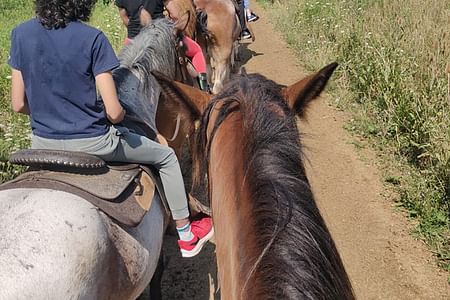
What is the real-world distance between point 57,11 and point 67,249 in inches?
47.2

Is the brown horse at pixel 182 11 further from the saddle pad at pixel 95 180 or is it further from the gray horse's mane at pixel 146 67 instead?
the saddle pad at pixel 95 180

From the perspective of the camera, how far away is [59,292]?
7.10 feet

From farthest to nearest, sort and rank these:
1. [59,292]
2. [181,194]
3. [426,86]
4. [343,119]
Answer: [343,119]
[426,86]
[181,194]
[59,292]

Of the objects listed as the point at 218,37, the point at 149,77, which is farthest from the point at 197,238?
the point at 218,37

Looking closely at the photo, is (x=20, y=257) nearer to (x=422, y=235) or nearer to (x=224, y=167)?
(x=224, y=167)

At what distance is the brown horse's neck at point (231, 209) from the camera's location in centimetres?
161

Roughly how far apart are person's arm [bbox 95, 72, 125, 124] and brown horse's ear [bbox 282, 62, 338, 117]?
3.31ft

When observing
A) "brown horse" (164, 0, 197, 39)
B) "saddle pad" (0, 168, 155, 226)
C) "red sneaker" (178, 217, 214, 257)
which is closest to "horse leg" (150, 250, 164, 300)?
"red sneaker" (178, 217, 214, 257)

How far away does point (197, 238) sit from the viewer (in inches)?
145

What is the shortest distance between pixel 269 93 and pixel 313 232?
0.78 m

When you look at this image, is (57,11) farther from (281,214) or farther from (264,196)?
(281,214)

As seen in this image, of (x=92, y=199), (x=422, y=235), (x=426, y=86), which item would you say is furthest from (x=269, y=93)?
(x=426, y=86)

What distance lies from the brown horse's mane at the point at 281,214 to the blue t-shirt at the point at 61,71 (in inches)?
35.9

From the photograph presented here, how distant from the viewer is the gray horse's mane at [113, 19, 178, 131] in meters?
3.69
